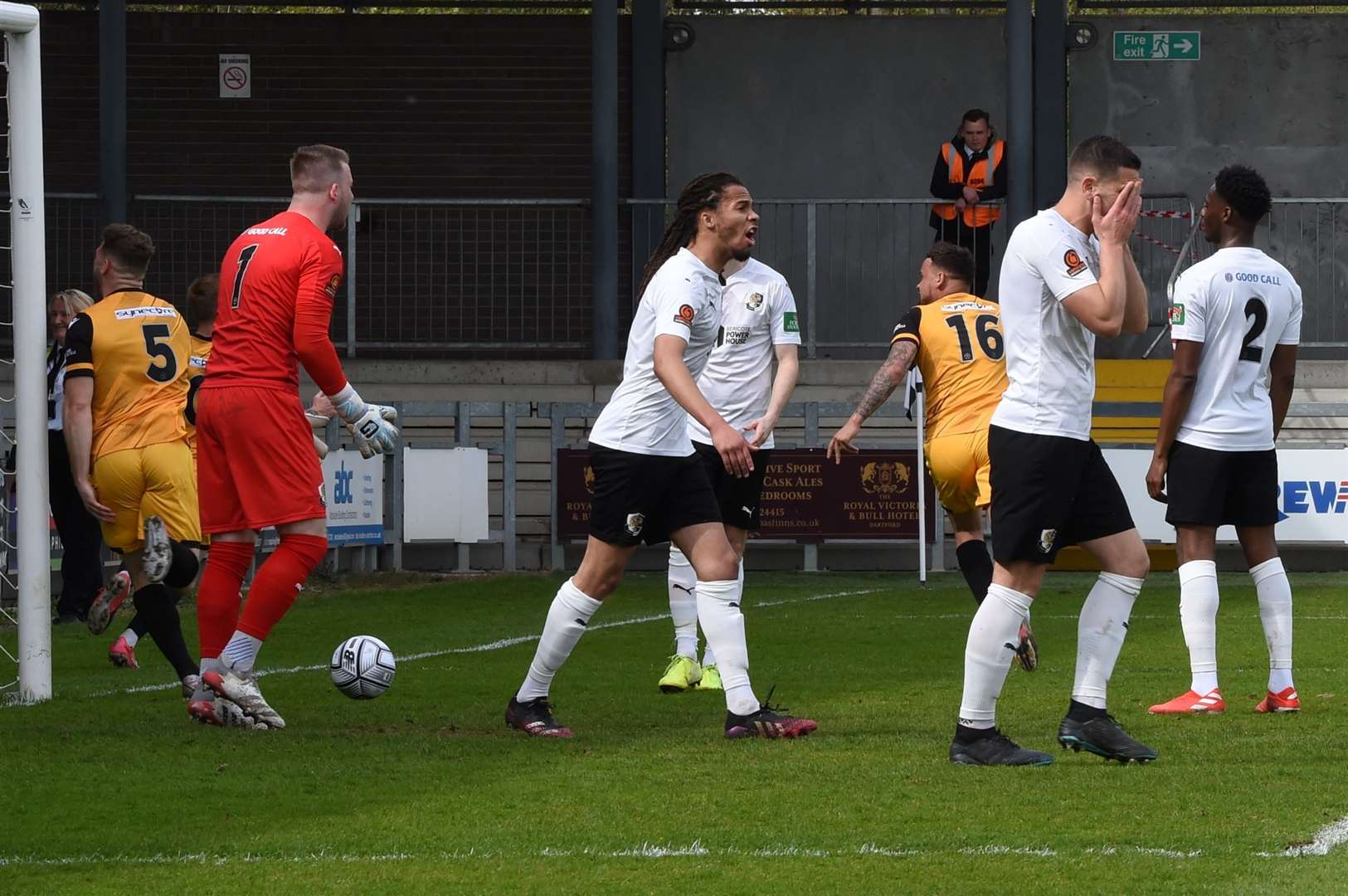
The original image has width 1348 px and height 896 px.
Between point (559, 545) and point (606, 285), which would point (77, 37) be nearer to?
point (606, 285)

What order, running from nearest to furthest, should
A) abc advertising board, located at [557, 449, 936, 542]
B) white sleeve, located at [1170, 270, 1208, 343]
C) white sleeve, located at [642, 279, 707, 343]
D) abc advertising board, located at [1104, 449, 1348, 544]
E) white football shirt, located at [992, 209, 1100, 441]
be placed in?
white football shirt, located at [992, 209, 1100, 441]
white sleeve, located at [642, 279, 707, 343]
white sleeve, located at [1170, 270, 1208, 343]
abc advertising board, located at [1104, 449, 1348, 544]
abc advertising board, located at [557, 449, 936, 542]

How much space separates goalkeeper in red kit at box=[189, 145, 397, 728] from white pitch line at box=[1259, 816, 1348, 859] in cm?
365

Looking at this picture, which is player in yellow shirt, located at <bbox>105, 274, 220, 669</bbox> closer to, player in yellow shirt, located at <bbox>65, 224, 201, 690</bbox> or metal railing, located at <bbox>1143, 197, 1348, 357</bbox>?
player in yellow shirt, located at <bbox>65, 224, 201, 690</bbox>

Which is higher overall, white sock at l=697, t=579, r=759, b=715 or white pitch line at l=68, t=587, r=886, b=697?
white sock at l=697, t=579, r=759, b=715

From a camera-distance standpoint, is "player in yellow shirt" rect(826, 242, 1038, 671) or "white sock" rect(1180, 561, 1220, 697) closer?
"white sock" rect(1180, 561, 1220, 697)

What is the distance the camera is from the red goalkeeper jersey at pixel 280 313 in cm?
759

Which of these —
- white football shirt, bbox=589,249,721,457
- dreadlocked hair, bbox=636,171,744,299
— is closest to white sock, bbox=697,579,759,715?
white football shirt, bbox=589,249,721,457

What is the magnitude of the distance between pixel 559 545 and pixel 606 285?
285cm

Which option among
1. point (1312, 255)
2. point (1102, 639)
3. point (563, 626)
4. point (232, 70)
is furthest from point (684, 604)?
point (1312, 255)

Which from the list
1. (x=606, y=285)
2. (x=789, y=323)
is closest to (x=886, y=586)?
(x=606, y=285)

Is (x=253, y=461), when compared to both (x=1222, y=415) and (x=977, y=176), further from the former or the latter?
(x=977, y=176)

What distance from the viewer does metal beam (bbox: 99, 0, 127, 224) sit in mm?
18172

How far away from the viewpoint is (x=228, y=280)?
306 inches

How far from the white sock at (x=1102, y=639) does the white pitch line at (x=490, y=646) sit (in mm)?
4352
